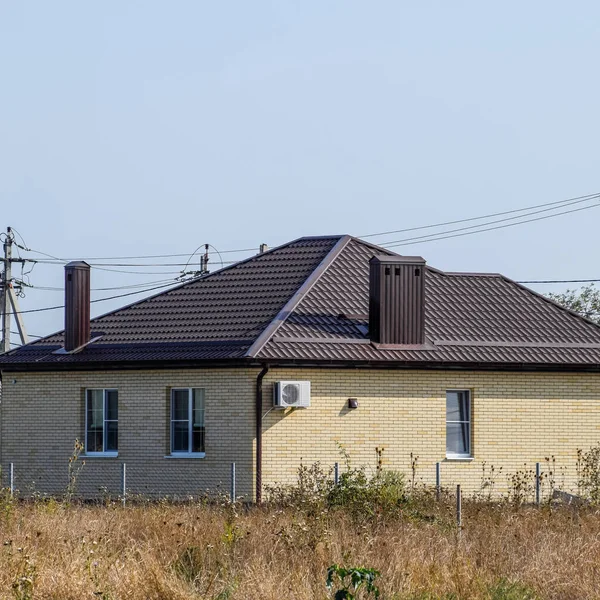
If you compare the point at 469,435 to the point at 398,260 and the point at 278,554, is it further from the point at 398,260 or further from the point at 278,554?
the point at 278,554

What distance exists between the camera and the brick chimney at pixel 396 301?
27188 mm

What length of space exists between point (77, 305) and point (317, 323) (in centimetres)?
576

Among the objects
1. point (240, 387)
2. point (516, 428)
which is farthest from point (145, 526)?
point (516, 428)

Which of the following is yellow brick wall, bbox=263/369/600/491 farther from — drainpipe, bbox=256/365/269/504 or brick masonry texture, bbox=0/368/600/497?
drainpipe, bbox=256/365/269/504

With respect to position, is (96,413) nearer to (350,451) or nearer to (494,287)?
(350,451)

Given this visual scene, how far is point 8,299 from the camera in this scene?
150 feet

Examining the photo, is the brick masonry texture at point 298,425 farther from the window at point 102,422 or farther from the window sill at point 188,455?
the window at point 102,422

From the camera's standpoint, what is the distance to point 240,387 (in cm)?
2614

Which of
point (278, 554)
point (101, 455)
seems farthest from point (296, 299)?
point (278, 554)

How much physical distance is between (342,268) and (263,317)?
2.92 metres

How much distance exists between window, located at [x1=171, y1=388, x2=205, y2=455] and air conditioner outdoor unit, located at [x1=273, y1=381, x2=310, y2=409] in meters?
1.97

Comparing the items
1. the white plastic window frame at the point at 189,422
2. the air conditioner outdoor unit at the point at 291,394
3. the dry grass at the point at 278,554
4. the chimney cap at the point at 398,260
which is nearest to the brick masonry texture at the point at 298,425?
the white plastic window frame at the point at 189,422

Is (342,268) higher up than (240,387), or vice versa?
(342,268)

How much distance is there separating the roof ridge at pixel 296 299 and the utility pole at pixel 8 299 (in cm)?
1727
